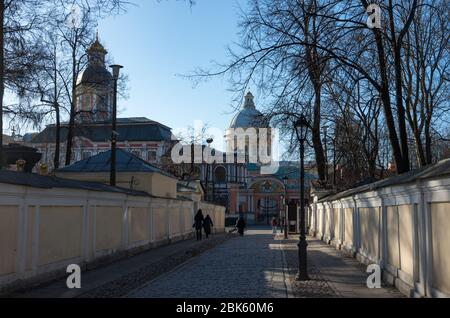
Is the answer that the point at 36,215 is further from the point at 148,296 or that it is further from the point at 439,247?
the point at 439,247

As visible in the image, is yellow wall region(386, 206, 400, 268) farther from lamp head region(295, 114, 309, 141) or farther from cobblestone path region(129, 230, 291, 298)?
lamp head region(295, 114, 309, 141)

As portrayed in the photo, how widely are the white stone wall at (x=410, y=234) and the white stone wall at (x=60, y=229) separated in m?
7.39

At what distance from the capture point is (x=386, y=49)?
739 inches

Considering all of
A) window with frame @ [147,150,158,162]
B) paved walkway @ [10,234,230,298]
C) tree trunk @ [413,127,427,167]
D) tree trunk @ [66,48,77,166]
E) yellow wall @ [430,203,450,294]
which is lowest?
paved walkway @ [10,234,230,298]

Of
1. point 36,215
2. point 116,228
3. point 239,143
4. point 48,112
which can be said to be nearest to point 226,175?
point 239,143

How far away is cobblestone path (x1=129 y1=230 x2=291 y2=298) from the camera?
11.3 meters

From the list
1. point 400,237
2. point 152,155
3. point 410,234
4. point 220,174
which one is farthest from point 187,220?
point 220,174

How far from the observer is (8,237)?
36.0 feet

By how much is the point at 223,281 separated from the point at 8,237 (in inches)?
190

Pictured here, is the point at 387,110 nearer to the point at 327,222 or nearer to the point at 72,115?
the point at 327,222

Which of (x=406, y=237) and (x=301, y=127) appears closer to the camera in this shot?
(x=406, y=237)

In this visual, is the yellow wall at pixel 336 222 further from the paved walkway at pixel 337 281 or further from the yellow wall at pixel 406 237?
the yellow wall at pixel 406 237

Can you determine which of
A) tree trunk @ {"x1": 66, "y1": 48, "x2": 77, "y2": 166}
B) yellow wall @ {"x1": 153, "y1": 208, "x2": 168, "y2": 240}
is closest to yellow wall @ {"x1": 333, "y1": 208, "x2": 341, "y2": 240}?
yellow wall @ {"x1": 153, "y1": 208, "x2": 168, "y2": 240}

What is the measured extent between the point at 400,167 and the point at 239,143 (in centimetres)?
5214
